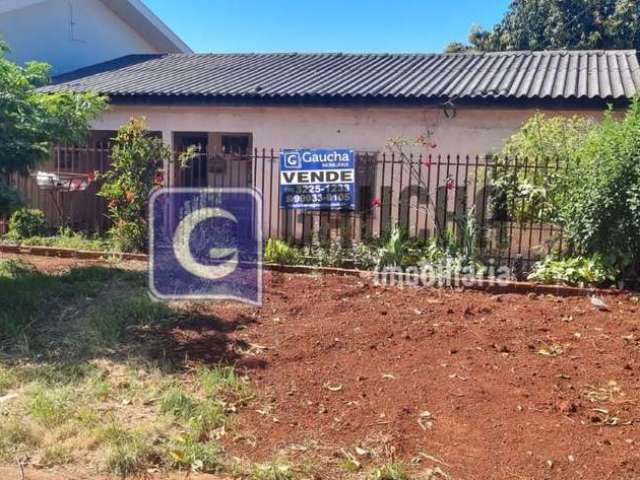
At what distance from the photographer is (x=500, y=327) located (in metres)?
5.58

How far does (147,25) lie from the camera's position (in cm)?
→ 1619

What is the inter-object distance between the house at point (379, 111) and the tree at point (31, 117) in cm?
230

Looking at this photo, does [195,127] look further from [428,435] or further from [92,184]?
[428,435]

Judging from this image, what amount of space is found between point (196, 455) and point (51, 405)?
4.06ft

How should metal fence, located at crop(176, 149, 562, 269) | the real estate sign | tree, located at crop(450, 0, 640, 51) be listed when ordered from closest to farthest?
metal fence, located at crop(176, 149, 562, 269) → the real estate sign → tree, located at crop(450, 0, 640, 51)

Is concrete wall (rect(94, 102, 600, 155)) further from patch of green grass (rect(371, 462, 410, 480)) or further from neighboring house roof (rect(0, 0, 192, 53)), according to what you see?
patch of green grass (rect(371, 462, 410, 480))

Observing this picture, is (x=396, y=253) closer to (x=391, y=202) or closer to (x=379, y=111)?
(x=391, y=202)

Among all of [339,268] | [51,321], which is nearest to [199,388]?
[51,321]

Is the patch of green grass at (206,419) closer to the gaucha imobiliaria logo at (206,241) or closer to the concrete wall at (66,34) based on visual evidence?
the gaucha imobiliaria logo at (206,241)

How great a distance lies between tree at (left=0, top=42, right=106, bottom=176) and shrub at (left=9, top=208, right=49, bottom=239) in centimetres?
306

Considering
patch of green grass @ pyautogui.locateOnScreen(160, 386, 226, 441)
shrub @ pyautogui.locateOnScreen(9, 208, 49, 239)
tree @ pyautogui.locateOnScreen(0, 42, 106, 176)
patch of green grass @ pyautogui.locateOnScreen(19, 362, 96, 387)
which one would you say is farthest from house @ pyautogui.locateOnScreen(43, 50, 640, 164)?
patch of green grass @ pyautogui.locateOnScreen(160, 386, 226, 441)

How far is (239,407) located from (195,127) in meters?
7.79

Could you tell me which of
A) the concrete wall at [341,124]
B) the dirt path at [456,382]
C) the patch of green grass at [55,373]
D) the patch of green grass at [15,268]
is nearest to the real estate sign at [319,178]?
the concrete wall at [341,124]

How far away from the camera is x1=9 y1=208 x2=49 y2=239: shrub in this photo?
31.8 ft
